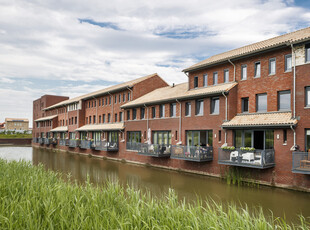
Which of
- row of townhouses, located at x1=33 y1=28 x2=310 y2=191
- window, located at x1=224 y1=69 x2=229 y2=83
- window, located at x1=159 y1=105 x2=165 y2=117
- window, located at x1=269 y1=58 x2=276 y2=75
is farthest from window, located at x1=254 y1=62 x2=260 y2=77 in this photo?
window, located at x1=159 y1=105 x2=165 y2=117

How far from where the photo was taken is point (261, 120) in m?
17.9

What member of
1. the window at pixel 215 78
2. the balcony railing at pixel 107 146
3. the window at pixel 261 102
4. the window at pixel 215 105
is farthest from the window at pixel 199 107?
the balcony railing at pixel 107 146

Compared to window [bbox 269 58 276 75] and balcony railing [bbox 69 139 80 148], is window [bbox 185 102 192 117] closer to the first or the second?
window [bbox 269 58 276 75]

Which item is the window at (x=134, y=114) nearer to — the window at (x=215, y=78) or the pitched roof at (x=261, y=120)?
the window at (x=215, y=78)

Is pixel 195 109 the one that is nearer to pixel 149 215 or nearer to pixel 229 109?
pixel 229 109

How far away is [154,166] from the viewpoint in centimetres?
2652

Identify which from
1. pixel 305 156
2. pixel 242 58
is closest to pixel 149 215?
pixel 305 156

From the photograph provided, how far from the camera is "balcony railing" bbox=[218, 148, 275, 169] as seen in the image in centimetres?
1642

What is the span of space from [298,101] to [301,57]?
2594 mm

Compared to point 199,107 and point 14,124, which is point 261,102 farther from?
point 14,124

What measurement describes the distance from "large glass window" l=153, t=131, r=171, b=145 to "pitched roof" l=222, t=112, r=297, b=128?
7308mm

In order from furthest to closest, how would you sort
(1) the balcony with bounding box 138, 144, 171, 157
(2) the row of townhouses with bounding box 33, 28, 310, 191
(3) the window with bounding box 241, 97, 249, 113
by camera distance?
(1) the balcony with bounding box 138, 144, 171, 157 < (3) the window with bounding box 241, 97, 249, 113 < (2) the row of townhouses with bounding box 33, 28, 310, 191

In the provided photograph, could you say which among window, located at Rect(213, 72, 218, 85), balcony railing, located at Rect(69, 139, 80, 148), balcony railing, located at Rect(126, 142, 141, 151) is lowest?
balcony railing, located at Rect(69, 139, 80, 148)

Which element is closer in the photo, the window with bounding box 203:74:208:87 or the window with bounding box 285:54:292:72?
the window with bounding box 285:54:292:72
